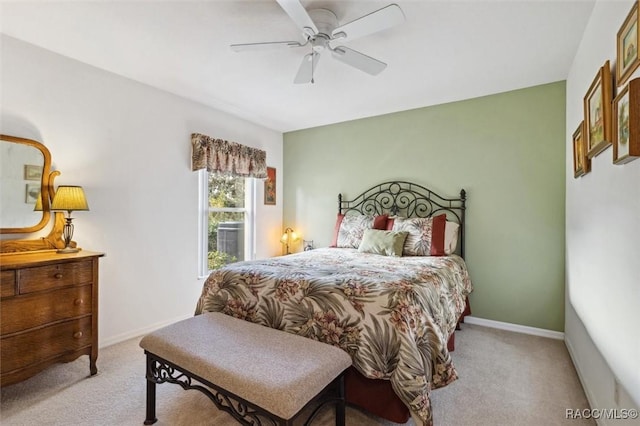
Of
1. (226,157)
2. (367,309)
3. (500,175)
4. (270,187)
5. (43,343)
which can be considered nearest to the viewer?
(367,309)

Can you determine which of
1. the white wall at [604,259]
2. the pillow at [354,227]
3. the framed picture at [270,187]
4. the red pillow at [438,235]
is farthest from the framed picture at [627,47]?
the framed picture at [270,187]

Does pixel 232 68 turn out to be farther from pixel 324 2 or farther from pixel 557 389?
pixel 557 389

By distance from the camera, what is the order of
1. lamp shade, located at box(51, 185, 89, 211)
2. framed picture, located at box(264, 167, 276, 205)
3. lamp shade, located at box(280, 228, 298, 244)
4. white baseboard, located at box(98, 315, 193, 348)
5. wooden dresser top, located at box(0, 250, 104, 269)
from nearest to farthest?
wooden dresser top, located at box(0, 250, 104, 269), lamp shade, located at box(51, 185, 89, 211), white baseboard, located at box(98, 315, 193, 348), framed picture, located at box(264, 167, 276, 205), lamp shade, located at box(280, 228, 298, 244)

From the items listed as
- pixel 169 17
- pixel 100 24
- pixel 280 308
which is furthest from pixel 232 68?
pixel 280 308

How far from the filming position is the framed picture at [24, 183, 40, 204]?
2.29 meters

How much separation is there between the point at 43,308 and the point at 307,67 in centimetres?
247

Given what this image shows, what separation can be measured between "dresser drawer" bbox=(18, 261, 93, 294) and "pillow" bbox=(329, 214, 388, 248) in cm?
248

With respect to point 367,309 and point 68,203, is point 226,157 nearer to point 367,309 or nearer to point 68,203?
point 68,203

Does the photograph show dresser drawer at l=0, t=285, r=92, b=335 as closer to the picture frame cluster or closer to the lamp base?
the lamp base

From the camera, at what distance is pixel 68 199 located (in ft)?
7.43

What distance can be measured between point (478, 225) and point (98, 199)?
377cm

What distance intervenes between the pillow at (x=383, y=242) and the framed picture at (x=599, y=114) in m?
1.65

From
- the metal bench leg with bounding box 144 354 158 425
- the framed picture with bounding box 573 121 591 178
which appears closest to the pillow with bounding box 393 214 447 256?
the framed picture with bounding box 573 121 591 178

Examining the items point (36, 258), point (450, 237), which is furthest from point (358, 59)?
point (36, 258)
